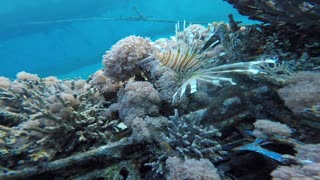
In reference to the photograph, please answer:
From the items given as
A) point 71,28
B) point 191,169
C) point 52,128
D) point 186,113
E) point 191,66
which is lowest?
point 191,169

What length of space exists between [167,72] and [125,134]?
75 centimetres

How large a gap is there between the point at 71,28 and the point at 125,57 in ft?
81.5

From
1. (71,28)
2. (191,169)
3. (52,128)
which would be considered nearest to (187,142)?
(191,169)

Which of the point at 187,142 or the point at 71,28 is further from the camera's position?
the point at 71,28

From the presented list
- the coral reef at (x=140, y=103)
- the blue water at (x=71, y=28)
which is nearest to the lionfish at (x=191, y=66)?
the coral reef at (x=140, y=103)

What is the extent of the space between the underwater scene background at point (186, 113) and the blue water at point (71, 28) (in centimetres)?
2263

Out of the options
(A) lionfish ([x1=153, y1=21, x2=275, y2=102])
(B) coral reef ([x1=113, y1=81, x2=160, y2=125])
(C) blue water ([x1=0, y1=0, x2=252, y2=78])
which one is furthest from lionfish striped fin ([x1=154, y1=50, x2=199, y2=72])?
(C) blue water ([x1=0, y1=0, x2=252, y2=78])

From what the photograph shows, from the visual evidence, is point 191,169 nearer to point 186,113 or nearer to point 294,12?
point 186,113

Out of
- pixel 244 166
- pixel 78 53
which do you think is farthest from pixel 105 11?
pixel 244 166

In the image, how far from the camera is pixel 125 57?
3.00m

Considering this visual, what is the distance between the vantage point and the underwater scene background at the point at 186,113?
2018 mm

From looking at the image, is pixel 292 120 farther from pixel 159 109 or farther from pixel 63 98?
pixel 63 98

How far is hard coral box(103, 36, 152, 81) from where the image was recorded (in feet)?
9.83

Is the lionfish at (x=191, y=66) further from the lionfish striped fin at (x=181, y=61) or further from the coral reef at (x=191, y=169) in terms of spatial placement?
the coral reef at (x=191, y=169)
